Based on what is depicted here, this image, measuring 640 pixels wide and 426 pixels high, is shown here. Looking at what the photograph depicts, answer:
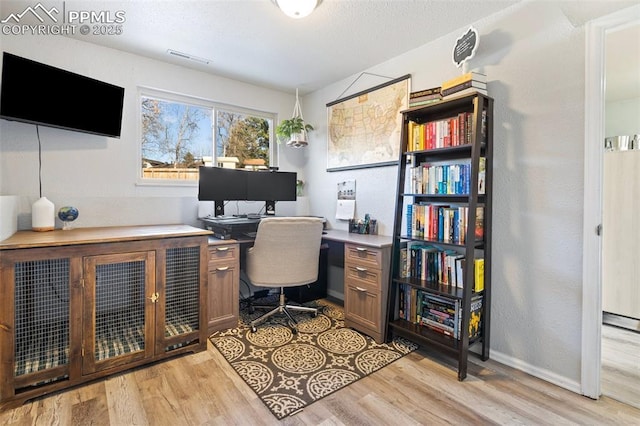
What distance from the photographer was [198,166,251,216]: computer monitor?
2807 mm

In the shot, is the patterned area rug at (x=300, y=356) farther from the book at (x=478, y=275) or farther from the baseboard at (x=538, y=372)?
the book at (x=478, y=275)

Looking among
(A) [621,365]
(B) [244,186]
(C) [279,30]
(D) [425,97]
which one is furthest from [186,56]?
(A) [621,365]

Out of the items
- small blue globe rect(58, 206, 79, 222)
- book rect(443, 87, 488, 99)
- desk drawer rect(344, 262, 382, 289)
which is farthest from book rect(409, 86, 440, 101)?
small blue globe rect(58, 206, 79, 222)

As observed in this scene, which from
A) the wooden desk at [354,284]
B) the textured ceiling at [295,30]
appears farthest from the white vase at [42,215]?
the textured ceiling at [295,30]

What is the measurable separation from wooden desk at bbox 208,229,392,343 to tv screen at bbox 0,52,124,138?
133 centimetres

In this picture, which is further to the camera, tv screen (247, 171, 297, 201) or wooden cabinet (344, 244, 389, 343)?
tv screen (247, 171, 297, 201)

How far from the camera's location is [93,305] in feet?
6.06

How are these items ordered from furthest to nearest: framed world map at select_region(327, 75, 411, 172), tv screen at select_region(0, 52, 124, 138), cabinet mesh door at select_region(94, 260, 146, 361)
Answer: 1. framed world map at select_region(327, 75, 411, 172)
2. tv screen at select_region(0, 52, 124, 138)
3. cabinet mesh door at select_region(94, 260, 146, 361)

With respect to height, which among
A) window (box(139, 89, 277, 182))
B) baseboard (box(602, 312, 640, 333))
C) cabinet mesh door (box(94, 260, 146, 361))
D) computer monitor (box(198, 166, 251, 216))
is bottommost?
baseboard (box(602, 312, 640, 333))

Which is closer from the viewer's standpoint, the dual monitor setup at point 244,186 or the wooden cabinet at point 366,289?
the wooden cabinet at point 366,289

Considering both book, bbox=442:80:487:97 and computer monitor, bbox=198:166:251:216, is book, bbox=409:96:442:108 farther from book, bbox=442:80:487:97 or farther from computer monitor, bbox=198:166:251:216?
computer monitor, bbox=198:166:251:216

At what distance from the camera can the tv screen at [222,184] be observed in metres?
2.80

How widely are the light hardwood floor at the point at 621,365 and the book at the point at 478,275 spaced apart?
0.83 m

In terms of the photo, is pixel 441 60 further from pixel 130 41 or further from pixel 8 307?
pixel 8 307
